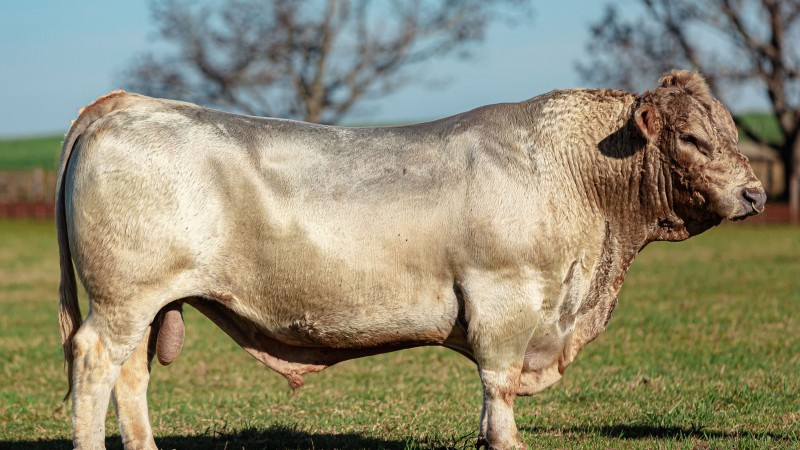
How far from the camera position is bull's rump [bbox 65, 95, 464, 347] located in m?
5.24

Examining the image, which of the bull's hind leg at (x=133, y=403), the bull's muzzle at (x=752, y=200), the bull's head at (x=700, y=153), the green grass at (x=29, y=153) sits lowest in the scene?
the green grass at (x=29, y=153)

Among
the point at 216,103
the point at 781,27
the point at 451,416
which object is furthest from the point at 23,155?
the point at 451,416

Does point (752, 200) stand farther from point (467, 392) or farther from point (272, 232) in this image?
point (467, 392)

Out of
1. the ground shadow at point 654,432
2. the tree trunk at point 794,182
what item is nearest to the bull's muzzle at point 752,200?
the ground shadow at point 654,432

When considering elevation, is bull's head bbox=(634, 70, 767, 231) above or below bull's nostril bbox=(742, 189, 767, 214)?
above

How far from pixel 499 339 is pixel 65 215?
7.47ft

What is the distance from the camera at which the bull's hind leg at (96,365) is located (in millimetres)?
5234

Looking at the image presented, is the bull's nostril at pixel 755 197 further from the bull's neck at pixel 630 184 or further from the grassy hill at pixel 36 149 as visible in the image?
the grassy hill at pixel 36 149

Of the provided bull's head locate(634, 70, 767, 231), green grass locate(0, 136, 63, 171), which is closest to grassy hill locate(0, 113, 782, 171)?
green grass locate(0, 136, 63, 171)

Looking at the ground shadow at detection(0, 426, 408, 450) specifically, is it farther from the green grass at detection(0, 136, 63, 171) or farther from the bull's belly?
the green grass at detection(0, 136, 63, 171)

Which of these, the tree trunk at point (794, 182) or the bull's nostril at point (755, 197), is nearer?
the bull's nostril at point (755, 197)

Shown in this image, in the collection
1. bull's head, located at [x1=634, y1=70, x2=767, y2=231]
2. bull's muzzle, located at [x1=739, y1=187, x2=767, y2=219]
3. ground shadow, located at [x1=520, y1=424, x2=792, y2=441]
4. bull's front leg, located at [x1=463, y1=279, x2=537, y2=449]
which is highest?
bull's head, located at [x1=634, y1=70, x2=767, y2=231]

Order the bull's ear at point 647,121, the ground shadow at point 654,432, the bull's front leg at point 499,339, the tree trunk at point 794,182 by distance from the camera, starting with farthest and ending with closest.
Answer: the tree trunk at point 794,182, the ground shadow at point 654,432, the bull's ear at point 647,121, the bull's front leg at point 499,339

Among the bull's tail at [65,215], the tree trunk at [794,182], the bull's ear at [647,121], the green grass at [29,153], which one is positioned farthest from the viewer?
the green grass at [29,153]
